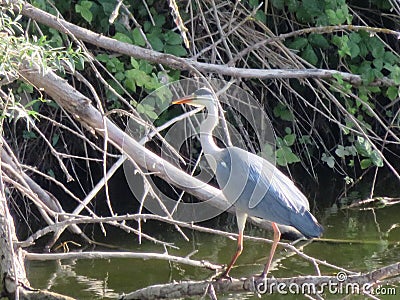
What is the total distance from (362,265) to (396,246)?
1.55 feet

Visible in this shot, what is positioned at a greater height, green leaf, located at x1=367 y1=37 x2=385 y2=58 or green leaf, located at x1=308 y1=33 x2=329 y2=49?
green leaf, located at x1=308 y1=33 x2=329 y2=49

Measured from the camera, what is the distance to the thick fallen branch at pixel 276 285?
2734mm

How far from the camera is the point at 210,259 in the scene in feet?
15.6

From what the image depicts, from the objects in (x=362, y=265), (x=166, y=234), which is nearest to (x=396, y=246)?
(x=362, y=265)

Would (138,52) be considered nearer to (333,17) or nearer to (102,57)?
(102,57)

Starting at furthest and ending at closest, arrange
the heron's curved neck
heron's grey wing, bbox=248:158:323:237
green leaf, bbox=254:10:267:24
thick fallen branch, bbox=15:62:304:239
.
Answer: green leaf, bbox=254:10:267:24 → the heron's curved neck → thick fallen branch, bbox=15:62:304:239 → heron's grey wing, bbox=248:158:323:237

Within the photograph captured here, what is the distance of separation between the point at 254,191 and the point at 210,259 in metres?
1.29

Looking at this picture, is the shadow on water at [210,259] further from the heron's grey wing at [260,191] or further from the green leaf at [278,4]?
the green leaf at [278,4]

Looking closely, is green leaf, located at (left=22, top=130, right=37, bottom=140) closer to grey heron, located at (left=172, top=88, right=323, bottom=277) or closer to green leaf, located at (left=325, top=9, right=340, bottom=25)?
grey heron, located at (left=172, top=88, right=323, bottom=277)

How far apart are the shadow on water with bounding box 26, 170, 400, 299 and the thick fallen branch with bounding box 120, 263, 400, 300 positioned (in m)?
0.96

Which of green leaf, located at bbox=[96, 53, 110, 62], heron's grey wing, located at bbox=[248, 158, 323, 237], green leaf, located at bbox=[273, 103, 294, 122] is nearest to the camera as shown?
heron's grey wing, located at bbox=[248, 158, 323, 237]

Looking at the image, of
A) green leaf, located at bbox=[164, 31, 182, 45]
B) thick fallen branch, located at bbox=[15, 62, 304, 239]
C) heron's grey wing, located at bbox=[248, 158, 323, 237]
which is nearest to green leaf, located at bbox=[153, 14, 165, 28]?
green leaf, located at bbox=[164, 31, 182, 45]

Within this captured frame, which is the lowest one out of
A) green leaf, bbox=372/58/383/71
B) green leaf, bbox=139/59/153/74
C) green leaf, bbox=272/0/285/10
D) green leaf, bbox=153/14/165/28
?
green leaf, bbox=372/58/383/71

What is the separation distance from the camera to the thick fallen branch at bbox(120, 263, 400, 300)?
273cm
